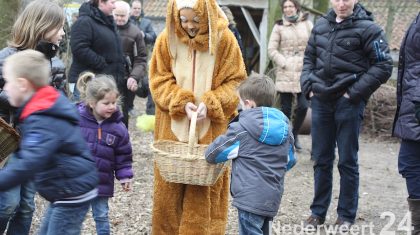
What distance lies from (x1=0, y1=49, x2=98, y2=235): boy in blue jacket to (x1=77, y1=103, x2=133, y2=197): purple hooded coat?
2.52ft

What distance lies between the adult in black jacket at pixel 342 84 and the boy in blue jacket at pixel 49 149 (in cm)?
245

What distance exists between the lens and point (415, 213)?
4887mm

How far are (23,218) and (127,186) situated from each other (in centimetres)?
73

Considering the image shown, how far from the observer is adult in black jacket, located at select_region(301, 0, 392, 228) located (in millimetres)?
5250

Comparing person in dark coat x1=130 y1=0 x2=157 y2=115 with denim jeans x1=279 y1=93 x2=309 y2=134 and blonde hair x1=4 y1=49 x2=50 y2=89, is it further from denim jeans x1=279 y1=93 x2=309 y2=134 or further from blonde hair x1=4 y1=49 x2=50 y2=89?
blonde hair x1=4 y1=49 x2=50 y2=89

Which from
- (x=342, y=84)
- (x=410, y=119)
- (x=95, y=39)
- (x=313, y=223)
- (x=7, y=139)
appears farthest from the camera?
(x=95, y=39)

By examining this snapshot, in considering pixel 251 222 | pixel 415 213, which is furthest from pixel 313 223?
pixel 251 222

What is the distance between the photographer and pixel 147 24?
1098cm

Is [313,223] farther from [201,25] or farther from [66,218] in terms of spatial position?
[66,218]

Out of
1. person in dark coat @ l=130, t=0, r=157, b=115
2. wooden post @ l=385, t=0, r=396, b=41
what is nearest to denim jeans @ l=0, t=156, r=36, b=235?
person in dark coat @ l=130, t=0, r=157, b=115

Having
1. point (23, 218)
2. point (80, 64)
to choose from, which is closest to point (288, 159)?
point (23, 218)

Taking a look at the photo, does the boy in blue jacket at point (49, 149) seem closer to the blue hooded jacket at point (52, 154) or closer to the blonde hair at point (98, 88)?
the blue hooded jacket at point (52, 154)

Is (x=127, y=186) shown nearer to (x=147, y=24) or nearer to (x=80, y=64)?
(x=80, y=64)

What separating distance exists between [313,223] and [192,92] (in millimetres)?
1799
